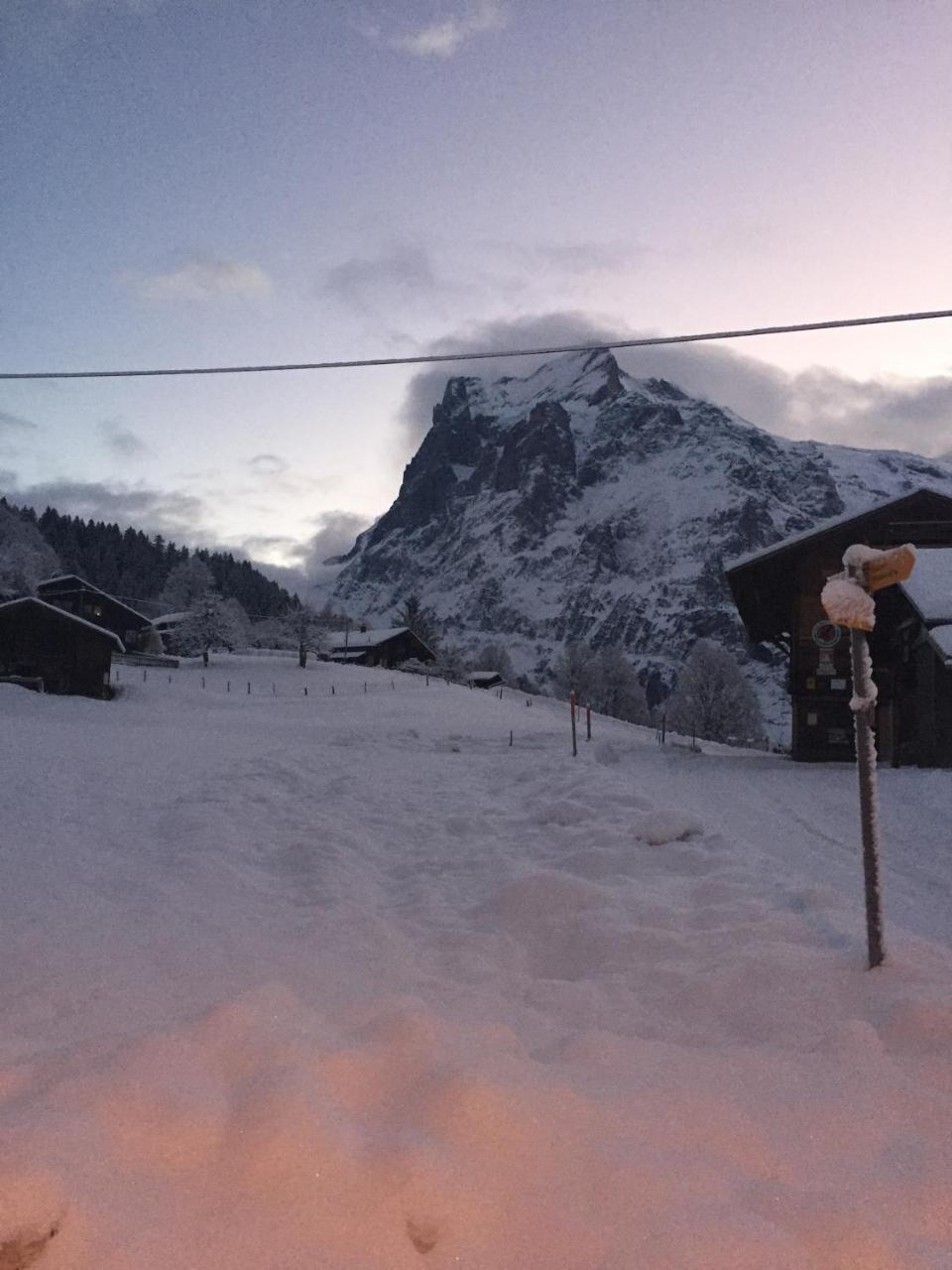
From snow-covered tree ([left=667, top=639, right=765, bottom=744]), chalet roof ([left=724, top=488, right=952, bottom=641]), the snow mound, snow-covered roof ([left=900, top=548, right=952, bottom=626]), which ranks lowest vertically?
snow-covered tree ([left=667, top=639, right=765, bottom=744])

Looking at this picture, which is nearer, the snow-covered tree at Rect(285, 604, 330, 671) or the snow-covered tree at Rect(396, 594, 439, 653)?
the snow-covered tree at Rect(285, 604, 330, 671)

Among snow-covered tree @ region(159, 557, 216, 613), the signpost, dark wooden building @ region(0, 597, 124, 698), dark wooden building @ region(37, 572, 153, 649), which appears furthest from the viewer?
snow-covered tree @ region(159, 557, 216, 613)

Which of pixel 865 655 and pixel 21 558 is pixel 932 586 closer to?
pixel 865 655

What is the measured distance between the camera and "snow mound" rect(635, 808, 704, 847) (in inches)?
338

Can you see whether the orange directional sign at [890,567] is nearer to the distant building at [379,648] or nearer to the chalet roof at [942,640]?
the chalet roof at [942,640]

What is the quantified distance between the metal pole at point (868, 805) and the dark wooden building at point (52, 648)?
4162cm

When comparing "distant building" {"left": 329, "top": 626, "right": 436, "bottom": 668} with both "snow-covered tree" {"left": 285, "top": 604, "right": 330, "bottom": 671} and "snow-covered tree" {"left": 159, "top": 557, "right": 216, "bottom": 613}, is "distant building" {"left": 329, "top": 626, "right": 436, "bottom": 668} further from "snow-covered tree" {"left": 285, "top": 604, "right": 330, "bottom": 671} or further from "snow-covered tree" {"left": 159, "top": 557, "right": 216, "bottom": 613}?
"snow-covered tree" {"left": 159, "top": 557, "right": 216, "bottom": 613}

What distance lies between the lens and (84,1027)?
412 cm

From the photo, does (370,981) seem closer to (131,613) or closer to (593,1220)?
(593,1220)

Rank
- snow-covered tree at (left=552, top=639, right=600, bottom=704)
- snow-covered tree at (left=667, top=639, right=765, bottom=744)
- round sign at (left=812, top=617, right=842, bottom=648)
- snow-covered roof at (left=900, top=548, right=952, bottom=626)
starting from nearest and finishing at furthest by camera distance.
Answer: snow-covered roof at (left=900, top=548, right=952, bottom=626)
round sign at (left=812, top=617, right=842, bottom=648)
snow-covered tree at (left=667, top=639, right=765, bottom=744)
snow-covered tree at (left=552, top=639, right=600, bottom=704)

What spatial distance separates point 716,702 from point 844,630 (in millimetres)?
59297

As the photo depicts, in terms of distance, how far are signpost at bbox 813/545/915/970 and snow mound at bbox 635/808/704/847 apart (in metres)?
3.64

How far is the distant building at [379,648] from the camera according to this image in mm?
86000

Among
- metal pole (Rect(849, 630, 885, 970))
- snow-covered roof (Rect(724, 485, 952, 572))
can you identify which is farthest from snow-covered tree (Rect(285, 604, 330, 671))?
metal pole (Rect(849, 630, 885, 970))
